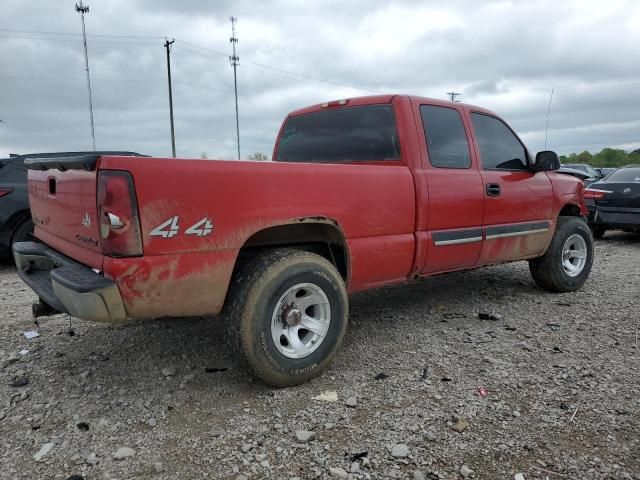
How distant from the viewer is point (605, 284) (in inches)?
227

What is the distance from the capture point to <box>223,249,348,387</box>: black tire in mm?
2826

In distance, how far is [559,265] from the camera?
520cm

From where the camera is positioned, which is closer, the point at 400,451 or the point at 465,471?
the point at 465,471

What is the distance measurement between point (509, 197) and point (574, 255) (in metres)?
1.63

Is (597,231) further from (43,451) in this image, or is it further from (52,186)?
(43,451)

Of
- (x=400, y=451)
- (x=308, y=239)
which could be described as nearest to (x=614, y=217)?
(x=308, y=239)

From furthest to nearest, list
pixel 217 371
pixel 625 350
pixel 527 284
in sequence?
pixel 527 284 < pixel 625 350 < pixel 217 371

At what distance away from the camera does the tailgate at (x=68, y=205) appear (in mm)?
2570

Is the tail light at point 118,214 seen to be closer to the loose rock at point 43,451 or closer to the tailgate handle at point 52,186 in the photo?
the tailgate handle at point 52,186

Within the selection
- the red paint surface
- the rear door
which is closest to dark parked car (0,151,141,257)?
the red paint surface

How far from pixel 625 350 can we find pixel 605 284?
7.92ft

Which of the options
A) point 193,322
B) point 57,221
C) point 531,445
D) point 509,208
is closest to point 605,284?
point 509,208

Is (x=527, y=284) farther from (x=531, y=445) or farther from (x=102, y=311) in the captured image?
(x=102, y=311)

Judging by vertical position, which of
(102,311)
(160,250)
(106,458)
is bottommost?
(106,458)
